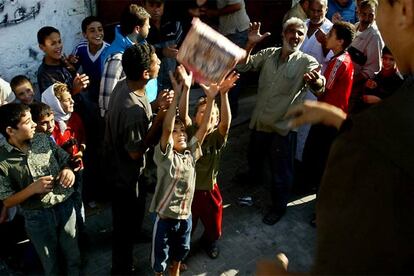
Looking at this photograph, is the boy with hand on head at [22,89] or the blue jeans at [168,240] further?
the boy with hand on head at [22,89]

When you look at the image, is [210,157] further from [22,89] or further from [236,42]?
[236,42]

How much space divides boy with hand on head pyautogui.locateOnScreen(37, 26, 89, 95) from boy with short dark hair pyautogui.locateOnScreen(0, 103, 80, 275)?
113 centimetres

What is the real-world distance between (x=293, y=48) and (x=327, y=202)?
3472 millimetres

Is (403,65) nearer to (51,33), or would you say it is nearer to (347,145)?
(347,145)

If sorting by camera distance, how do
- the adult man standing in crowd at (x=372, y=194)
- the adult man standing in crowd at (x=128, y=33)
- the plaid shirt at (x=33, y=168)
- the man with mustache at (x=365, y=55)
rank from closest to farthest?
the adult man standing in crowd at (x=372, y=194), the plaid shirt at (x=33, y=168), the adult man standing in crowd at (x=128, y=33), the man with mustache at (x=365, y=55)

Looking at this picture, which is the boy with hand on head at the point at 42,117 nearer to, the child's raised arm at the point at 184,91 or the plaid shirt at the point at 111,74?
the plaid shirt at the point at 111,74

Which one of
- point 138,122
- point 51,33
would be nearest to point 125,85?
point 138,122

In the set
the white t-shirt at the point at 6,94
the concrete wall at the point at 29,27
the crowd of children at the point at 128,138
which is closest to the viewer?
the crowd of children at the point at 128,138

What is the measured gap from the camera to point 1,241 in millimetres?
4129

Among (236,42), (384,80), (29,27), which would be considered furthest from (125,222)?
(236,42)

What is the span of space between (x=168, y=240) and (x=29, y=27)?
10.6 ft

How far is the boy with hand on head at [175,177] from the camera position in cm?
352

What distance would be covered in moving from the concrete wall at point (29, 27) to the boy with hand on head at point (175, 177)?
2862 millimetres

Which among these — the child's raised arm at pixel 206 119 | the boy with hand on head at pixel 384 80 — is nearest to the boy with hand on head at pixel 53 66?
the child's raised arm at pixel 206 119
